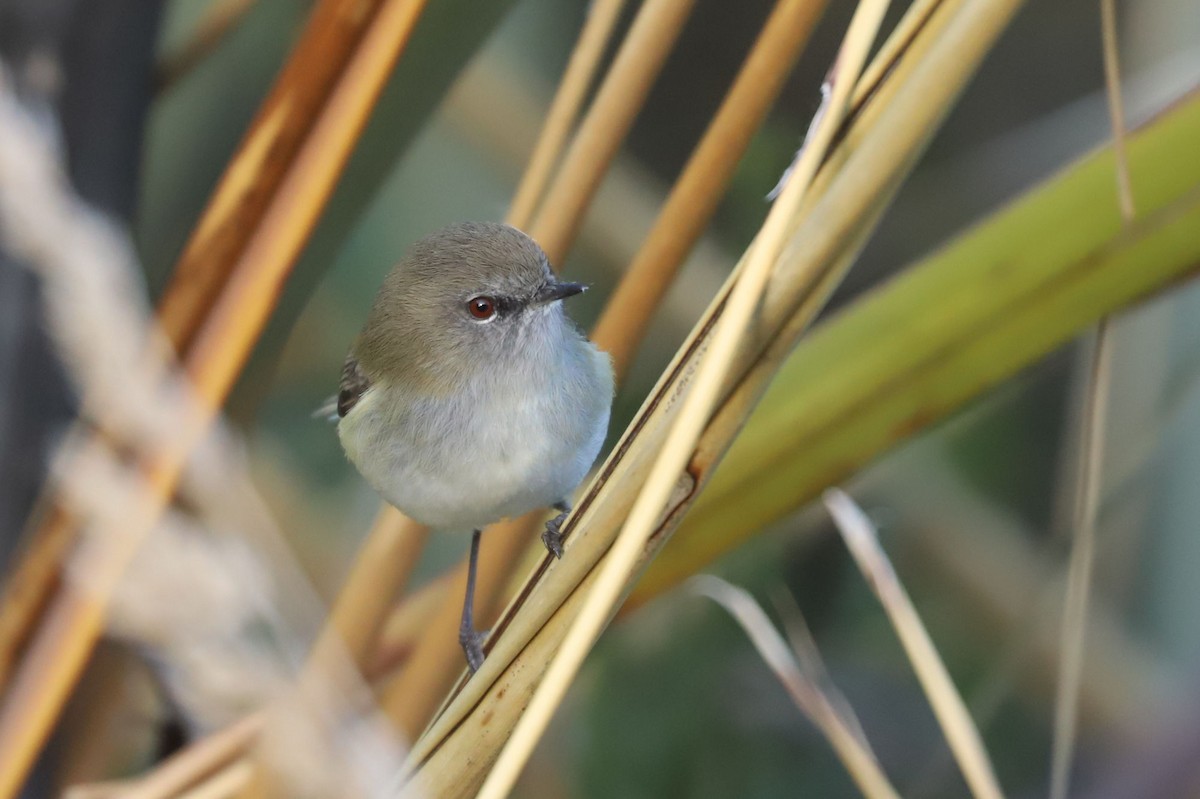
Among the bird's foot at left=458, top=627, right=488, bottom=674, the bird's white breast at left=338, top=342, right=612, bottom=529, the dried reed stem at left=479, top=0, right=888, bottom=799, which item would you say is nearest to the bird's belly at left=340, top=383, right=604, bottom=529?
the bird's white breast at left=338, top=342, right=612, bottom=529

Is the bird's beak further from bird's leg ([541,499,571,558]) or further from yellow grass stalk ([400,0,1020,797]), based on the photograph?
yellow grass stalk ([400,0,1020,797])

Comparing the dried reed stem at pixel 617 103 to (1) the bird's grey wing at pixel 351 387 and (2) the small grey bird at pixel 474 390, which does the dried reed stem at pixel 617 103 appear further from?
(1) the bird's grey wing at pixel 351 387

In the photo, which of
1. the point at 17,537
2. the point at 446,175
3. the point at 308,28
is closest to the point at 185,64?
the point at 308,28

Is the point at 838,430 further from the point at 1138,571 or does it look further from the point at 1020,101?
the point at 1020,101

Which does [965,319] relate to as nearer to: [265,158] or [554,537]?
[554,537]

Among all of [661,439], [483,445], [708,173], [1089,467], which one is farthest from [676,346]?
[661,439]

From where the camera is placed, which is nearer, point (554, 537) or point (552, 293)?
point (554, 537)
